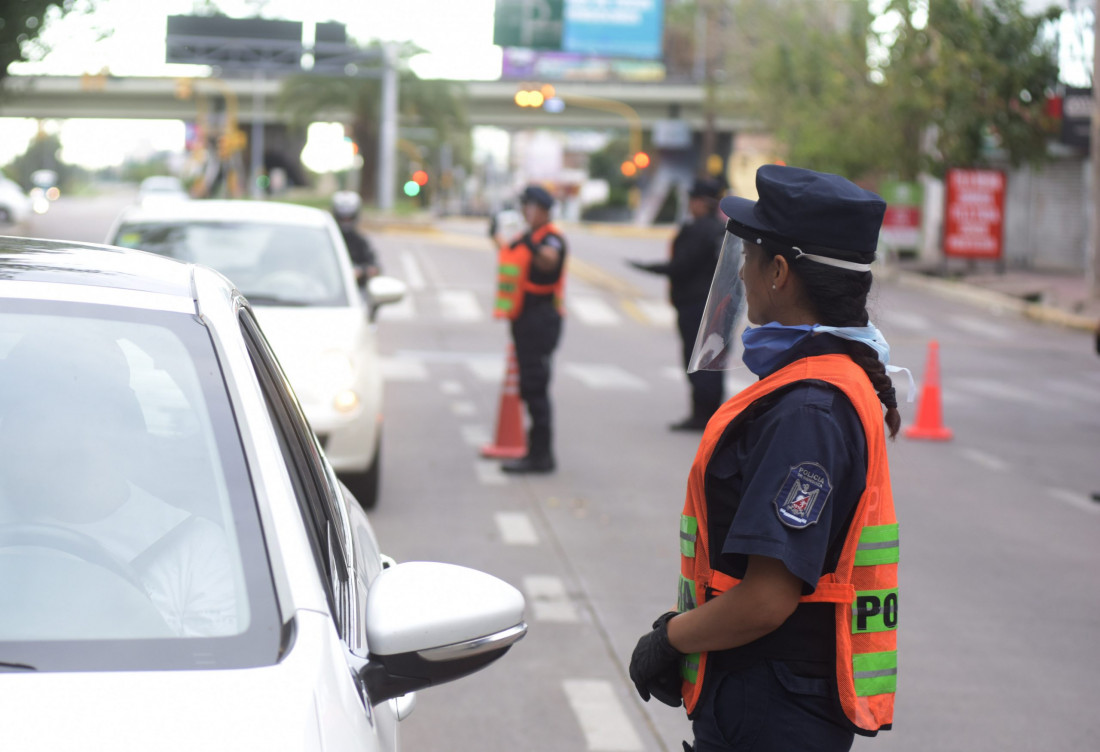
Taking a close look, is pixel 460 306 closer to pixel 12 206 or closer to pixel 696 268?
pixel 696 268

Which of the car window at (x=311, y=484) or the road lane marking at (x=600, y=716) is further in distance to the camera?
the road lane marking at (x=600, y=716)

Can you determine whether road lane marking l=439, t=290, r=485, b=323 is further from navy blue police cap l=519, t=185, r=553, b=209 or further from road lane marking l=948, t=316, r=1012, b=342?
navy blue police cap l=519, t=185, r=553, b=209

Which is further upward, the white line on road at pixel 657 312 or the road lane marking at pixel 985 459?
the road lane marking at pixel 985 459

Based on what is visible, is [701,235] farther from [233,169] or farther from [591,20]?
[233,169]

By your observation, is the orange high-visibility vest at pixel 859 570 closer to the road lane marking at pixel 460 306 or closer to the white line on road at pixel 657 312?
the road lane marking at pixel 460 306

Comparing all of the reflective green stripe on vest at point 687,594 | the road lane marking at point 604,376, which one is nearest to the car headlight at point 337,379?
the reflective green stripe on vest at point 687,594

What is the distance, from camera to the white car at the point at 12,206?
105 feet

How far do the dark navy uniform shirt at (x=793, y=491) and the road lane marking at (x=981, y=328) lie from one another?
20506 millimetres

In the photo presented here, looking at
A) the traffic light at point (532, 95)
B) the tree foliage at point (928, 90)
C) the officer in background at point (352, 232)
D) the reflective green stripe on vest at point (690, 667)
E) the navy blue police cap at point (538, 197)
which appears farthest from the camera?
the traffic light at point (532, 95)

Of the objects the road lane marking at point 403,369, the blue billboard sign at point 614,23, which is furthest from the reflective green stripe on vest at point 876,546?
the blue billboard sign at point 614,23

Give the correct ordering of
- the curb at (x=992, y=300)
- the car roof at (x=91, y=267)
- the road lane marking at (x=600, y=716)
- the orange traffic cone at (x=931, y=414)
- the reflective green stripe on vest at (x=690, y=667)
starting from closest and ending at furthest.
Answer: the reflective green stripe on vest at (x=690, y=667), the car roof at (x=91, y=267), the road lane marking at (x=600, y=716), the orange traffic cone at (x=931, y=414), the curb at (x=992, y=300)

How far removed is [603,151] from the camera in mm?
116125

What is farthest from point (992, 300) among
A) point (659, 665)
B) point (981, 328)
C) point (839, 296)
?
point (659, 665)

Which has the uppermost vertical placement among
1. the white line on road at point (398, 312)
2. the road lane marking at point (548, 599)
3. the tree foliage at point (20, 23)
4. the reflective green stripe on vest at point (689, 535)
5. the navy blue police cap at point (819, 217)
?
the tree foliage at point (20, 23)
